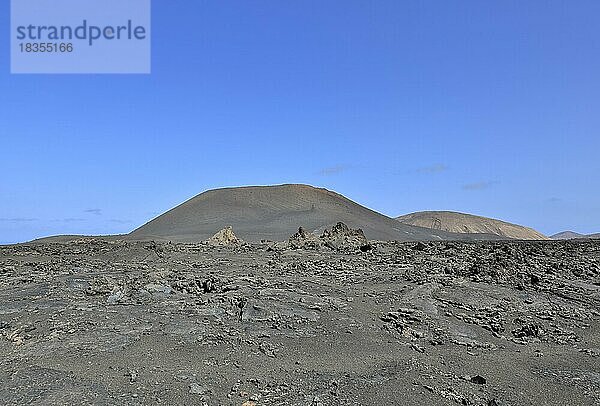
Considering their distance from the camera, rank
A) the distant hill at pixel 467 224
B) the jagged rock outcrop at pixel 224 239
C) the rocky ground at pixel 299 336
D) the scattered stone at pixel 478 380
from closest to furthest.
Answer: the rocky ground at pixel 299 336 → the scattered stone at pixel 478 380 → the jagged rock outcrop at pixel 224 239 → the distant hill at pixel 467 224

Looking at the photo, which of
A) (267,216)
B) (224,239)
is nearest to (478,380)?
(224,239)

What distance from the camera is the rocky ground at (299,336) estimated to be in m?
5.35

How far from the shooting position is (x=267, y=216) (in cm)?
3841

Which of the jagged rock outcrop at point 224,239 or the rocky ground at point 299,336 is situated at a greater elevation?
the jagged rock outcrop at point 224,239

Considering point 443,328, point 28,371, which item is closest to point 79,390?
point 28,371

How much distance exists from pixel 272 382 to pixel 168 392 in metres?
1.02

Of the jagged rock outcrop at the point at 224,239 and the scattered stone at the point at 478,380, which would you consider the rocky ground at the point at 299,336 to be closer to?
the scattered stone at the point at 478,380

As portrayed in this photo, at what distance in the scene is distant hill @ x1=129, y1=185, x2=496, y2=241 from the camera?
3156 cm

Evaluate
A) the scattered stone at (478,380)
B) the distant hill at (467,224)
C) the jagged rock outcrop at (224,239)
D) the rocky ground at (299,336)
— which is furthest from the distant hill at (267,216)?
the distant hill at (467,224)

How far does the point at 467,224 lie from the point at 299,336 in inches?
2758

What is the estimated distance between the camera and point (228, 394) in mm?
5195

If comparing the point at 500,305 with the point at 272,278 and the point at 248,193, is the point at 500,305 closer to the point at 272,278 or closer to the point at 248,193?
the point at 272,278

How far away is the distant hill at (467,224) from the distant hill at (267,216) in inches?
969

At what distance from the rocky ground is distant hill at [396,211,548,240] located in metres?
62.8
